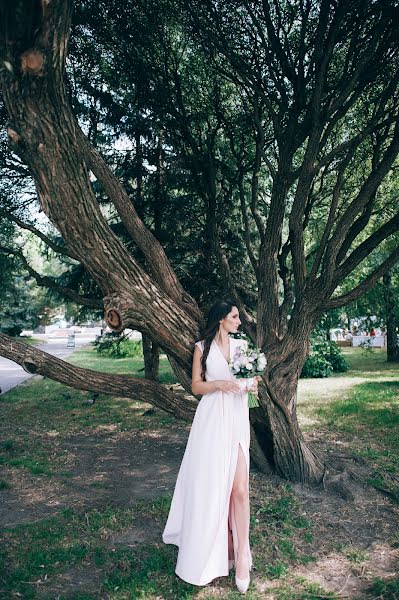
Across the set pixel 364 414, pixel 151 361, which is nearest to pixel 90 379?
pixel 364 414

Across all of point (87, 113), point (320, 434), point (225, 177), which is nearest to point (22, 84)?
point (87, 113)

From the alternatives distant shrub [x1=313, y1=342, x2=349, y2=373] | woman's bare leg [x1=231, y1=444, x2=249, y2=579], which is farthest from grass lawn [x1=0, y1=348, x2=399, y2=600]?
distant shrub [x1=313, y1=342, x2=349, y2=373]

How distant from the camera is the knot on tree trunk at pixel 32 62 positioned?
12.7ft

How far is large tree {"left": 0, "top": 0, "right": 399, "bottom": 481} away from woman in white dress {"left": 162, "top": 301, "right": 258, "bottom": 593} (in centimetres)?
120

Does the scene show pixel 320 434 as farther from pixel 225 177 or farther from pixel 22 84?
pixel 22 84

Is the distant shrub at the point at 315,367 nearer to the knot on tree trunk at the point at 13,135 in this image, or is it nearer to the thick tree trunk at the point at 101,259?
the thick tree trunk at the point at 101,259

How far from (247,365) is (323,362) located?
1373cm

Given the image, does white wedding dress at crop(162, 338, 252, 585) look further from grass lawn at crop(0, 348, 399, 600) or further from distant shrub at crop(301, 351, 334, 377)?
distant shrub at crop(301, 351, 334, 377)

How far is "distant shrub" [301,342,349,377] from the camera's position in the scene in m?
17.3

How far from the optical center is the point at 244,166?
9.48 m

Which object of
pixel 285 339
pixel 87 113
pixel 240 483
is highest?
pixel 87 113

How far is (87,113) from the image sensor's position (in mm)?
9211

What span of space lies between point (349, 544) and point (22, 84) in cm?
493

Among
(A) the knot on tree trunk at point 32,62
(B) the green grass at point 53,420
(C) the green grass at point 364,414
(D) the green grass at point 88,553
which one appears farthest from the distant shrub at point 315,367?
(A) the knot on tree trunk at point 32,62
